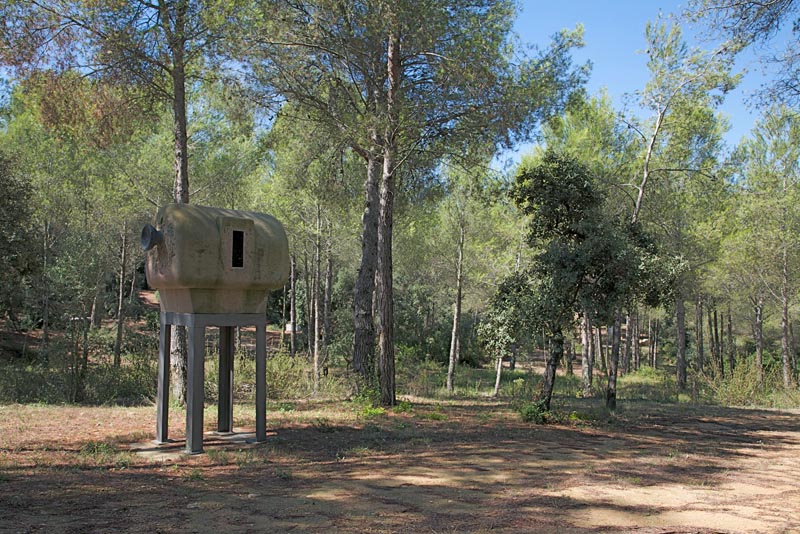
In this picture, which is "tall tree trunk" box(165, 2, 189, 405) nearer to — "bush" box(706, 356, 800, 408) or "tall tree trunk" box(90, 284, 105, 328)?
"tall tree trunk" box(90, 284, 105, 328)

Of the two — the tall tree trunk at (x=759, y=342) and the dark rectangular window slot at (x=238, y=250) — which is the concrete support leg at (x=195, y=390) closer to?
the dark rectangular window slot at (x=238, y=250)

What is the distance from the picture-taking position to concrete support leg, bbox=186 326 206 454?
22.8 feet

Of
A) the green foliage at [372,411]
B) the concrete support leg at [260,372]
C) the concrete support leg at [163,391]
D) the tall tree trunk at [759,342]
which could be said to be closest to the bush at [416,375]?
the green foliage at [372,411]

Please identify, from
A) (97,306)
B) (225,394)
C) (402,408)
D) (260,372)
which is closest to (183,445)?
(225,394)

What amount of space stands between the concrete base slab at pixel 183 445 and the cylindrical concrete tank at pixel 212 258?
1636 millimetres

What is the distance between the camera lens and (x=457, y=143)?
11.2 meters

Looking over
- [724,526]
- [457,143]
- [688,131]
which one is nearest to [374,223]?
[457,143]

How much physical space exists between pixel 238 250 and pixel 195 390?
5.44 feet

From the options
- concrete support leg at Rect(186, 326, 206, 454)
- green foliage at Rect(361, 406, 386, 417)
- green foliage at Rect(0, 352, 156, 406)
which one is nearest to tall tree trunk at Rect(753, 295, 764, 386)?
green foliage at Rect(361, 406, 386, 417)

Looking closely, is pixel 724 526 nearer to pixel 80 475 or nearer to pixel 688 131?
pixel 80 475

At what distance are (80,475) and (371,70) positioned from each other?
8.22 metres

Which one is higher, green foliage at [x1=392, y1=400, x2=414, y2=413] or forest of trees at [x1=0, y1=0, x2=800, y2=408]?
forest of trees at [x1=0, y1=0, x2=800, y2=408]

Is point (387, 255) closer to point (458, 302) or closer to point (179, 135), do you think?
point (179, 135)

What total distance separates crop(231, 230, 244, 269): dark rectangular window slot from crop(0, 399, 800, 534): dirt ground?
2.19 meters
